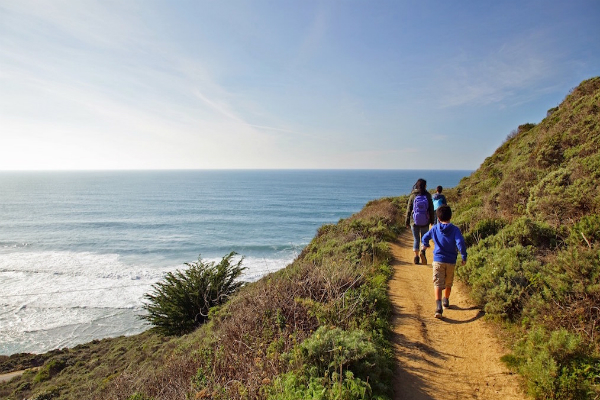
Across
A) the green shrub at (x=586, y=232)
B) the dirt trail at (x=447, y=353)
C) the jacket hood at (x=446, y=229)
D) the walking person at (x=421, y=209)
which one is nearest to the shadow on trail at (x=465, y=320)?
the dirt trail at (x=447, y=353)

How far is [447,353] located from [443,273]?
4.97 feet

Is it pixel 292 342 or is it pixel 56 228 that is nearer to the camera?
pixel 292 342

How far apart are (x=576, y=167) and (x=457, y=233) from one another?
629 cm

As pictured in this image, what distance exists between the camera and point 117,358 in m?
14.0

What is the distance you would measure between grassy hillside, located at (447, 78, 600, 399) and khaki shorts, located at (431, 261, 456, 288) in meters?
0.73

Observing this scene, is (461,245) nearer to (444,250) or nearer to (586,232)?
(444,250)

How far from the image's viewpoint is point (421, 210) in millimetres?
8266

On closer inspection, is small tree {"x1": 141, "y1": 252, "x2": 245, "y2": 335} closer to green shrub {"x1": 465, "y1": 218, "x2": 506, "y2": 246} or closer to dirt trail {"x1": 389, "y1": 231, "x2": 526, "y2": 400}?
dirt trail {"x1": 389, "y1": 231, "x2": 526, "y2": 400}

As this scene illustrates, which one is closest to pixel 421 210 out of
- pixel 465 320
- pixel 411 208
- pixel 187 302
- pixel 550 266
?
pixel 411 208

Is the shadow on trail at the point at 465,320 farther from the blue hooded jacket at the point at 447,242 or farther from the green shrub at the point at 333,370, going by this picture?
the green shrub at the point at 333,370

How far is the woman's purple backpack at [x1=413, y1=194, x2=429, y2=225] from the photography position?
824 centimetres

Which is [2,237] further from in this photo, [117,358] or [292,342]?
[292,342]

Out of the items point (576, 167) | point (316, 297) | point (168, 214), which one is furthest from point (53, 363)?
point (168, 214)

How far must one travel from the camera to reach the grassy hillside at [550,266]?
3.56 meters
